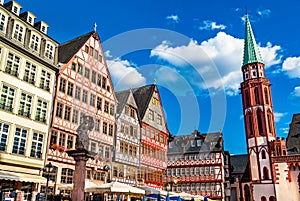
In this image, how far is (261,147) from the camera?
169ft

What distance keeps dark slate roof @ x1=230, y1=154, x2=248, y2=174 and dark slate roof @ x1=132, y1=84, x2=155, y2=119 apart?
122 feet

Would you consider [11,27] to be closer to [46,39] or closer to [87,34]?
[46,39]

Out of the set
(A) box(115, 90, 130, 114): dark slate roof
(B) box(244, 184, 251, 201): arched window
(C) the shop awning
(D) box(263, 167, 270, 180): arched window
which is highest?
(A) box(115, 90, 130, 114): dark slate roof

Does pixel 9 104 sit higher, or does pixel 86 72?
pixel 86 72

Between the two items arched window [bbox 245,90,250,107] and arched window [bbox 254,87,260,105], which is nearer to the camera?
arched window [bbox 254,87,260,105]

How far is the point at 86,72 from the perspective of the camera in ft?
91.9

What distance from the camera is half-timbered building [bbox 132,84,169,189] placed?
34.7 meters

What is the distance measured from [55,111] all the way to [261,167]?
38.4m

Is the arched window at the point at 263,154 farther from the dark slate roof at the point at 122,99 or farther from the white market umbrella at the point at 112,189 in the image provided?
the white market umbrella at the point at 112,189

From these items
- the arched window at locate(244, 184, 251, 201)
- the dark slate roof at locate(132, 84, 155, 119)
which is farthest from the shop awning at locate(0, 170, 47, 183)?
the arched window at locate(244, 184, 251, 201)

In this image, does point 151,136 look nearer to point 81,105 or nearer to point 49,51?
point 81,105

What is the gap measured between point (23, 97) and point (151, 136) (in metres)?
18.0

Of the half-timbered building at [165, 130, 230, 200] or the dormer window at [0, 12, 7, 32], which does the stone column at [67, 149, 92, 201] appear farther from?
the half-timbered building at [165, 130, 230, 200]

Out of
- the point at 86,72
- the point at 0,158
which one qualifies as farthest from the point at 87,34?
the point at 0,158
